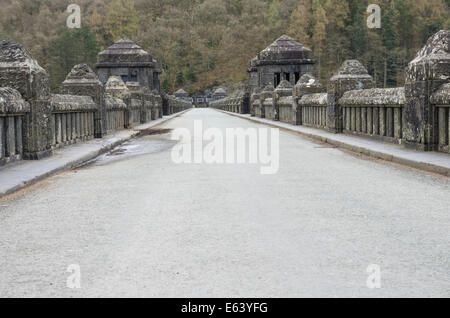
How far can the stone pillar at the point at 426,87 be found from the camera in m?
11.8

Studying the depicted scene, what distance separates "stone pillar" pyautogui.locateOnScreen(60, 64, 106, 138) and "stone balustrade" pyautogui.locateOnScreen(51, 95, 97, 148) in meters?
0.22

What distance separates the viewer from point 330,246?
16.1 ft

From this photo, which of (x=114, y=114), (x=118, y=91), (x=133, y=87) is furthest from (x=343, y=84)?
(x=133, y=87)

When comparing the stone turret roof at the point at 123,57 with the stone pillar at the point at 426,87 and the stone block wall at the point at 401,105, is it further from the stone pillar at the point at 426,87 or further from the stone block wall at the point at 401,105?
the stone pillar at the point at 426,87

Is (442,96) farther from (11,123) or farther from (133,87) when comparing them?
(133,87)

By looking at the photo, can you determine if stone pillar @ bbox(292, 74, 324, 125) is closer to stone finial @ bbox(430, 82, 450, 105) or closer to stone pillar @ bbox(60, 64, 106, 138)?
stone pillar @ bbox(60, 64, 106, 138)

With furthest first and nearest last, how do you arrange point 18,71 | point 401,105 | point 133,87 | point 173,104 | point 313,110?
point 173,104, point 133,87, point 313,110, point 401,105, point 18,71

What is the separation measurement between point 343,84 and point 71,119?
9098 mm

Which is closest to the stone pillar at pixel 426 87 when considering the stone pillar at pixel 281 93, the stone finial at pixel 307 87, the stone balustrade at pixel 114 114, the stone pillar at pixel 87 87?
the stone pillar at pixel 87 87

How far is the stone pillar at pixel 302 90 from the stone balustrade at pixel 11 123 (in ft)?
55.5

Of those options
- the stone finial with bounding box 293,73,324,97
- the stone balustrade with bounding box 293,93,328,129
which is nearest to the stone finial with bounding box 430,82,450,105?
the stone balustrade with bounding box 293,93,328,129

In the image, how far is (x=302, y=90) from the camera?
26.5m

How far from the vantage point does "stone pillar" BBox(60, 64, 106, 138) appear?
18312mm
